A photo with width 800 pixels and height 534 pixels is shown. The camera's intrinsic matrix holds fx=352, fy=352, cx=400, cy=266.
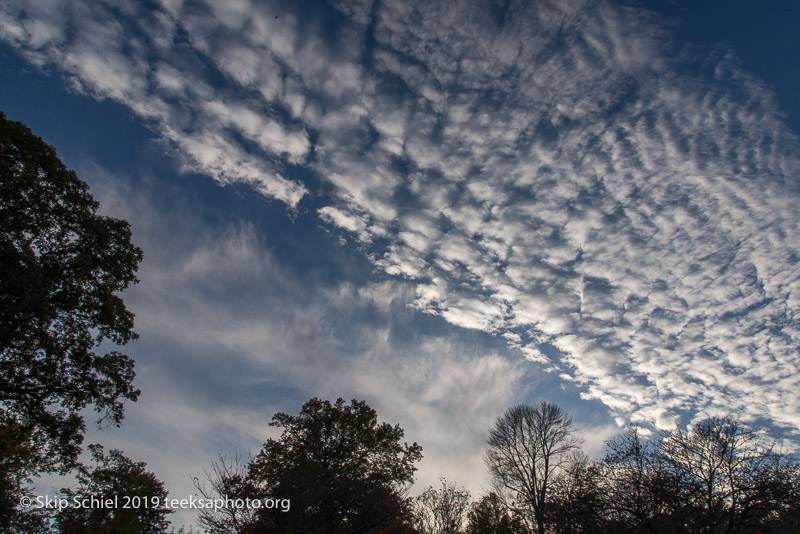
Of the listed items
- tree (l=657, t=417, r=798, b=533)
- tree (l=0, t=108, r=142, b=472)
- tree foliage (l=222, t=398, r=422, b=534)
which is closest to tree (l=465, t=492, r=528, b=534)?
tree foliage (l=222, t=398, r=422, b=534)

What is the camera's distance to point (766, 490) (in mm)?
11961

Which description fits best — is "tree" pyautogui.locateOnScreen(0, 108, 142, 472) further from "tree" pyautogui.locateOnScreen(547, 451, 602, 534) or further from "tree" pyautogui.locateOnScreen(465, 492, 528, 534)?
"tree" pyautogui.locateOnScreen(465, 492, 528, 534)

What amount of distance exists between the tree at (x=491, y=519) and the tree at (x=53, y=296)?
26590mm

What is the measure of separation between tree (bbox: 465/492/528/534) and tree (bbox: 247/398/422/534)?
892 cm

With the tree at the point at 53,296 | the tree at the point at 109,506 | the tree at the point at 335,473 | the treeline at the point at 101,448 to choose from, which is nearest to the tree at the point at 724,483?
the treeline at the point at 101,448

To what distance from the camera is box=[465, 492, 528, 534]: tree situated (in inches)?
1041

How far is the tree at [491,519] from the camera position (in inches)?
1041

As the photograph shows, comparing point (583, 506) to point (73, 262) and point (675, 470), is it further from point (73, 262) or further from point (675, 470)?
point (73, 262)

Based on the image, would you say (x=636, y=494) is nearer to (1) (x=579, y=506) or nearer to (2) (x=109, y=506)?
(1) (x=579, y=506)

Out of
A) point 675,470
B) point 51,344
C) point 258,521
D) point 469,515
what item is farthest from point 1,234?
point 469,515

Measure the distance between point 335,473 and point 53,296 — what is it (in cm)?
1515

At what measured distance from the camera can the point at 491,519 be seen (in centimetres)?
2972

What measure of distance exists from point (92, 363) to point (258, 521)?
9010 millimetres

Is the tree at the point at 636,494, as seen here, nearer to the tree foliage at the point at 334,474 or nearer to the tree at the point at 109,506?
the tree foliage at the point at 334,474
